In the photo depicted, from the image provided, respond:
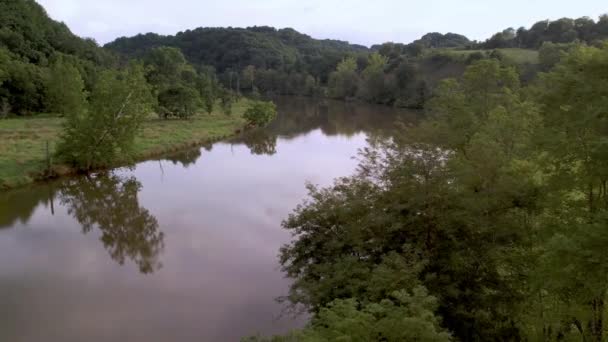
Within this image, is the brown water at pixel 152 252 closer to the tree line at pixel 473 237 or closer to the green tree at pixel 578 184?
the tree line at pixel 473 237

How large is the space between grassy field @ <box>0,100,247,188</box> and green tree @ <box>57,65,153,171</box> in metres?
1.40

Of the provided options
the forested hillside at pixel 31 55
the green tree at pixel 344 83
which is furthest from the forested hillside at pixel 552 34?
the forested hillside at pixel 31 55

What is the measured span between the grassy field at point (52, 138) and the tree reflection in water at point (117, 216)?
2.62 metres

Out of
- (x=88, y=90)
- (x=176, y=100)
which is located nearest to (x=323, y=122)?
(x=176, y=100)

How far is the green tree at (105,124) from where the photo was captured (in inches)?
1181

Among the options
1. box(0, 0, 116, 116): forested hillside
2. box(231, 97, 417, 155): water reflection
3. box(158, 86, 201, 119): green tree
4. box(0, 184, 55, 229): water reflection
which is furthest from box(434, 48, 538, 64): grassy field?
box(0, 184, 55, 229): water reflection

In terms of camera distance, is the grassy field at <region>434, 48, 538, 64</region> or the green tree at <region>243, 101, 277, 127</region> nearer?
the green tree at <region>243, 101, 277, 127</region>

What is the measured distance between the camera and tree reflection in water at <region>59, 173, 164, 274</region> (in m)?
19.5

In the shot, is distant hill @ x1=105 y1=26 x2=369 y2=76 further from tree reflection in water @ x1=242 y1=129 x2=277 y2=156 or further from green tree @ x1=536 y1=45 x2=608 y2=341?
green tree @ x1=536 y1=45 x2=608 y2=341

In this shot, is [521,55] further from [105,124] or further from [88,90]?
[105,124]

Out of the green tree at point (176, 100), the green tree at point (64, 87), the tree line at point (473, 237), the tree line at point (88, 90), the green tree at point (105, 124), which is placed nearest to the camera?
the tree line at point (473, 237)

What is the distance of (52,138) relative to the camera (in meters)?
36.7

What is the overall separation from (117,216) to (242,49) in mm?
128189

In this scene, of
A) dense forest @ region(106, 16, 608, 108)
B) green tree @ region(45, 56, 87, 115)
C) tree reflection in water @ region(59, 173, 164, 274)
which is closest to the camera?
tree reflection in water @ region(59, 173, 164, 274)
